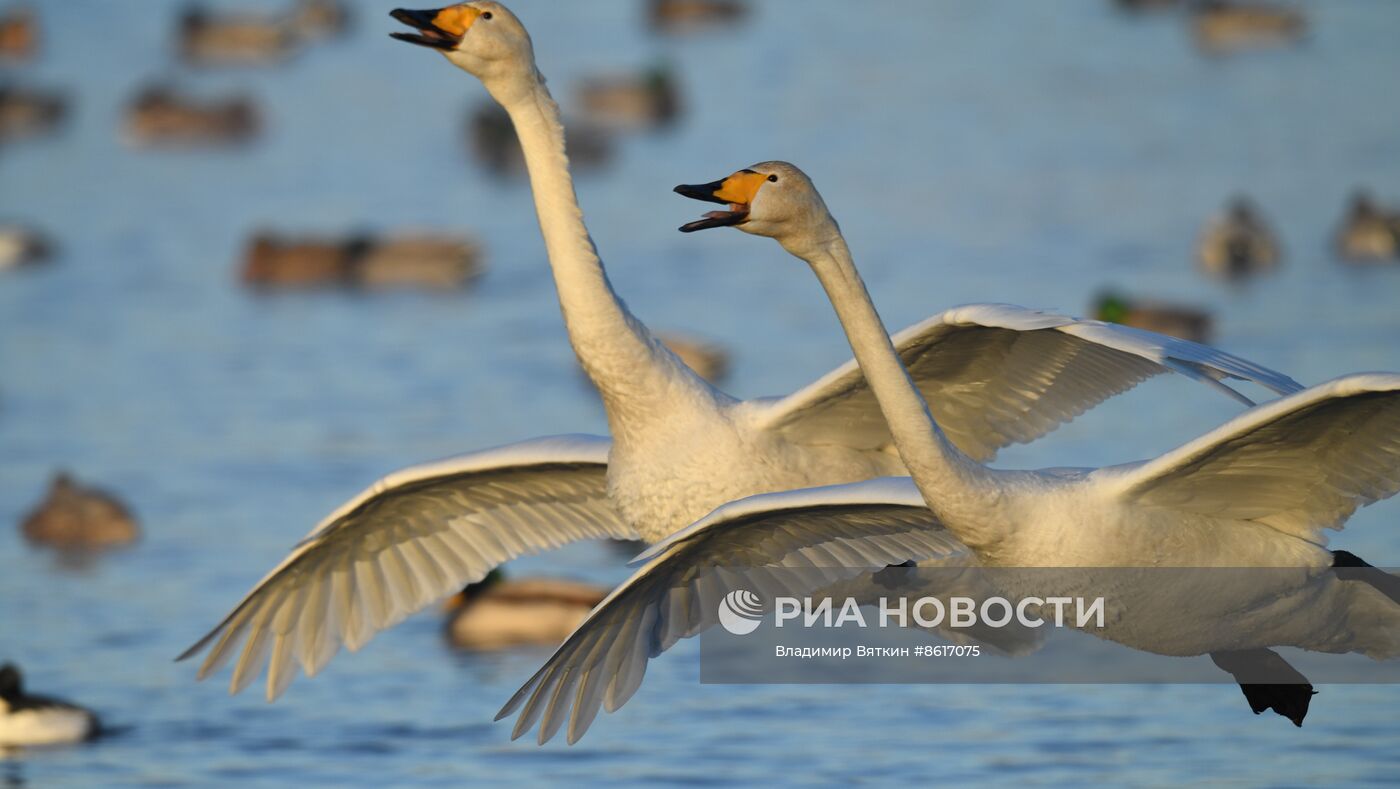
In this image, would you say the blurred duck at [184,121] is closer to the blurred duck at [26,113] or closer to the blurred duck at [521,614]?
the blurred duck at [26,113]

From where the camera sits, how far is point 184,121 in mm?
32094

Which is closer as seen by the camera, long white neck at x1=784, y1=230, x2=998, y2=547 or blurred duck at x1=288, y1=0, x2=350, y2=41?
long white neck at x1=784, y1=230, x2=998, y2=547

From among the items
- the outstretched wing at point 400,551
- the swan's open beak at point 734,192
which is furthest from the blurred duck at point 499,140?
the swan's open beak at point 734,192

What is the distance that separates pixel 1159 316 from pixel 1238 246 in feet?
9.96

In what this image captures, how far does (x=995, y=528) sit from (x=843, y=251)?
1.10 meters

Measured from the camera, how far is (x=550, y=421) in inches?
731

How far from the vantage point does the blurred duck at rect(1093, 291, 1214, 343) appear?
63.4 ft

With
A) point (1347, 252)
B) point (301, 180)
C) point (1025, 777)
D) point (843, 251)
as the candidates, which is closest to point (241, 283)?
point (301, 180)

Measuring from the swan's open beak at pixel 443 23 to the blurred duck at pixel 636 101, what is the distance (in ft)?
62.6

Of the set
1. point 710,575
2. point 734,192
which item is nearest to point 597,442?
point 710,575

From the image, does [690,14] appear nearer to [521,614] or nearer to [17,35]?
[17,35]

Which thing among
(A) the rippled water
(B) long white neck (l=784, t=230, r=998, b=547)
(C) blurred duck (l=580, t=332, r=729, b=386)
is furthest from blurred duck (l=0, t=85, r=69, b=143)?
(B) long white neck (l=784, t=230, r=998, b=547)

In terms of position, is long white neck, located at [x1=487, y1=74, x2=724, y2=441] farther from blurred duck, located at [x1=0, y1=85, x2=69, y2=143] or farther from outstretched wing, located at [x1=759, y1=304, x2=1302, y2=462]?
blurred duck, located at [x1=0, y1=85, x2=69, y2=143]

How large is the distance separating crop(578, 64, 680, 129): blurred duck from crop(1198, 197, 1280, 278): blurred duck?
904 cm
